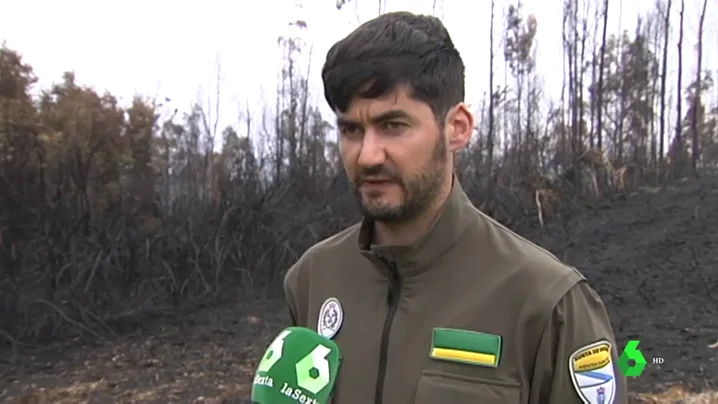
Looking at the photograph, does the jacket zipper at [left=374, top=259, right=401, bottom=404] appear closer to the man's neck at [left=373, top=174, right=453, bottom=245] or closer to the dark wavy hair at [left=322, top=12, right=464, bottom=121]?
the man's neck at [left=373, top=174, right=453, bottom=245]

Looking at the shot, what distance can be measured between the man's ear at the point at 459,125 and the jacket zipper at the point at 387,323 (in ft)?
0.96

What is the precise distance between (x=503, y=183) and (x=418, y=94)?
12.3 metres

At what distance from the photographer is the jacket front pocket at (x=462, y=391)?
4.40 ft

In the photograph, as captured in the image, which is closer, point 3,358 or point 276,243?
point 3,358

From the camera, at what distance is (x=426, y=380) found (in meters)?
1.39

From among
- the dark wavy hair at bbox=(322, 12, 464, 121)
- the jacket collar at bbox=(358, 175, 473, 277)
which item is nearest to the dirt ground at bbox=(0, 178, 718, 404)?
the jacket collar at bbox=(358, 175, 473, 277)

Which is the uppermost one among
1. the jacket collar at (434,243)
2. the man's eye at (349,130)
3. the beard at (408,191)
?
the man's eye at (349,130)

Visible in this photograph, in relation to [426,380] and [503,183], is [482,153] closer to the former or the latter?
[503,183]

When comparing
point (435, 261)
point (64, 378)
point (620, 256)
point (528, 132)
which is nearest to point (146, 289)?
point (64, 378)

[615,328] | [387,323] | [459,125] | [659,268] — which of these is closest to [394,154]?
[459,125]

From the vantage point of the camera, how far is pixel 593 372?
52.6 inches

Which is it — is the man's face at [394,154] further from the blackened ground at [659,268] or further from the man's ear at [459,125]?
the blackened ground at [659,268]

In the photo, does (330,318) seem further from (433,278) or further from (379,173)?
(379,173)

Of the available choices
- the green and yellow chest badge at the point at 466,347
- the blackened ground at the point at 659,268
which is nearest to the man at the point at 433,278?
the green and yellow chest badge at the point at 466,347
